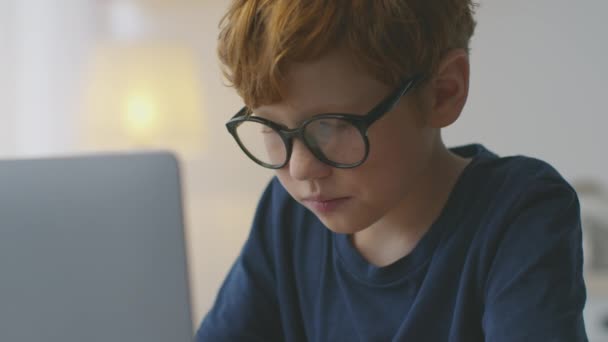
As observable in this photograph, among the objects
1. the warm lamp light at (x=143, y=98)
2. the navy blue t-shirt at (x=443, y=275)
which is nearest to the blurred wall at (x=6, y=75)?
the warm lamp light at (x=143, y=98)

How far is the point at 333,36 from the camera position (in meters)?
0.72

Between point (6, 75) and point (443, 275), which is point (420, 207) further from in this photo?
point (6, 75)

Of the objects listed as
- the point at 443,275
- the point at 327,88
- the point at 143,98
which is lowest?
the point at 443,275

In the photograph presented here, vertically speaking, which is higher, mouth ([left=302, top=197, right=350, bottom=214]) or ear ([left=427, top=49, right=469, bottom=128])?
ear ([left=427, top=49, right=469, bottom=128])

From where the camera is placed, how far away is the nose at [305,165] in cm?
75

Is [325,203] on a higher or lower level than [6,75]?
lower

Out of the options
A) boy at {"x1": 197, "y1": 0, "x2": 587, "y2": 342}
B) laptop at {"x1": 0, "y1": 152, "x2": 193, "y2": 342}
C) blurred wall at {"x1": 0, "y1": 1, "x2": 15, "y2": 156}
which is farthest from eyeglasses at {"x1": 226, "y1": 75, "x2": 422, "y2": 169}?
blurred wall at {"x1": 0, "y1": 1, "x2": 15, "y2": 156}

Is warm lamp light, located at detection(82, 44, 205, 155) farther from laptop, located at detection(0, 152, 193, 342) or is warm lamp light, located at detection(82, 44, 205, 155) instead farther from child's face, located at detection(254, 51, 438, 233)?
laptop, located at detection(0, 152, 193, 342)

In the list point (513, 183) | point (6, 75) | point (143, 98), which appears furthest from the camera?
point (143, 98)

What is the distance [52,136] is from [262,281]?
1691 mm

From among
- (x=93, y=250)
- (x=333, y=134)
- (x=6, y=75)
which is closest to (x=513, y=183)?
(x=333, y=134)

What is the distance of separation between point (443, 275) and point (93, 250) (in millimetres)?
407

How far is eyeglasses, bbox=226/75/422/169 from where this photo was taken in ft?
2.43

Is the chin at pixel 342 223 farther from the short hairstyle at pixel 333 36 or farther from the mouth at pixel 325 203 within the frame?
the short hairstyle at pixel 333 36
